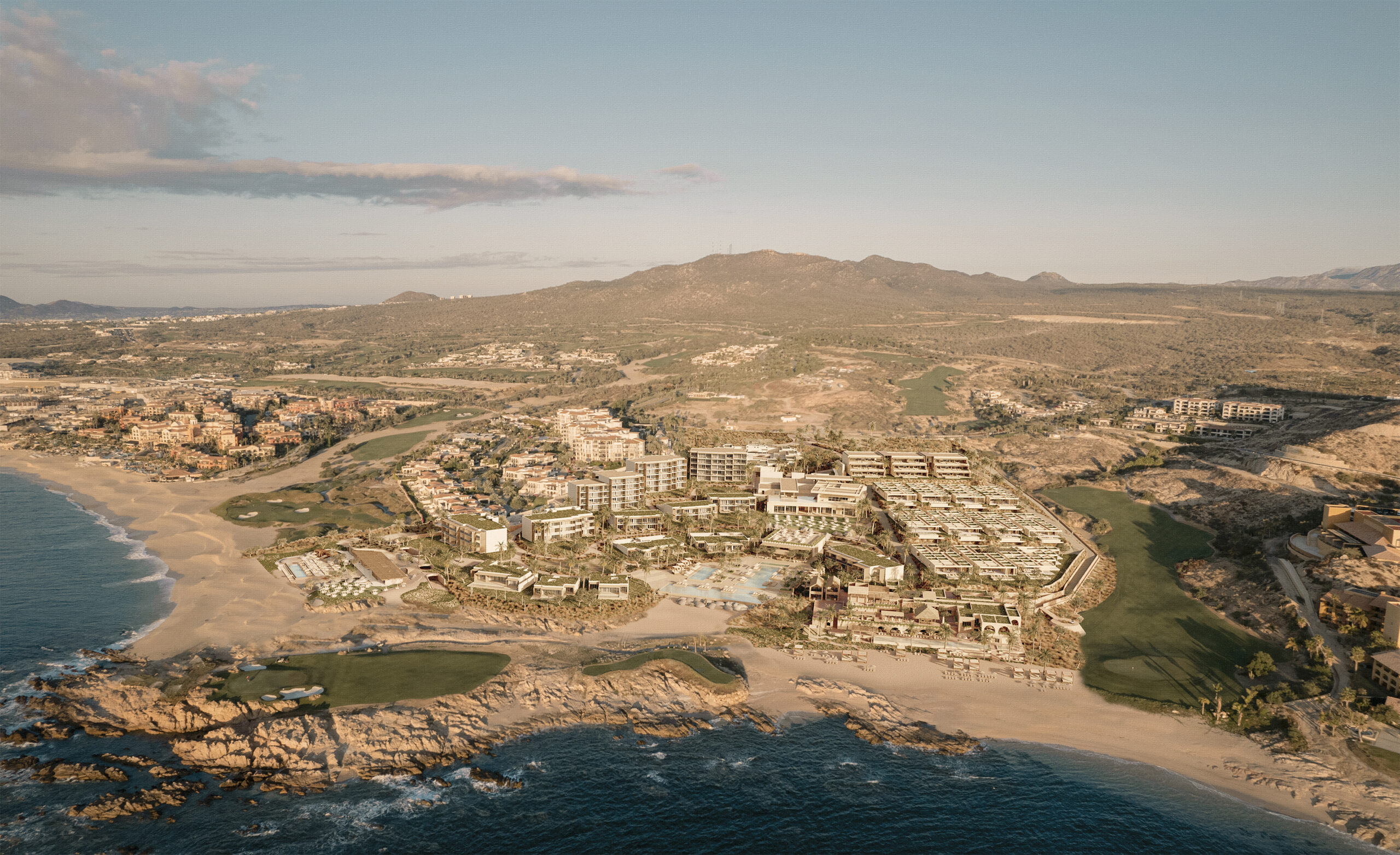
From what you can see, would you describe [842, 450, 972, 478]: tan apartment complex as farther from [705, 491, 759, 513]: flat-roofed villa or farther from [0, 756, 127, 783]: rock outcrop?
[0, 756, 127, 783]: rock outcrop


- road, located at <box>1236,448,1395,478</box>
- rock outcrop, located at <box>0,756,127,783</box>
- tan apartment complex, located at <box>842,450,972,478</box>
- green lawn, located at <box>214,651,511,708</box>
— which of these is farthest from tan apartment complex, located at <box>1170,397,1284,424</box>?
rock outcrop, located at <box>0,756,127,783</box>

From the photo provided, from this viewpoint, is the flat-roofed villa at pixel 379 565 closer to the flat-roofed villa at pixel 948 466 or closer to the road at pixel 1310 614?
the flat-roofed villa at pixel 948 466

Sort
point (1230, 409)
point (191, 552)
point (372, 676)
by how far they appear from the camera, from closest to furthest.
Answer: point (372, 676) < point (191, 552) < point (1230, 409)

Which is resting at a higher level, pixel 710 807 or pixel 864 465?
pixel 864 465

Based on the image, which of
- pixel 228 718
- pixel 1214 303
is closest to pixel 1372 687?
pixel 228 718

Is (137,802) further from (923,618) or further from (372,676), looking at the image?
(923,618)

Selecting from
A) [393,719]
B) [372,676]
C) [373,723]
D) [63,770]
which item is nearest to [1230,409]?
[372,676]
